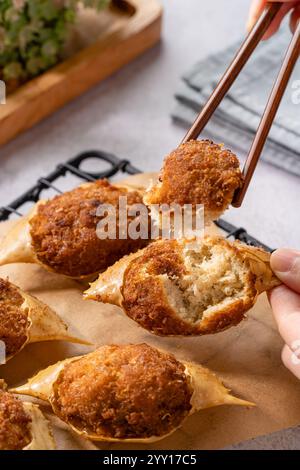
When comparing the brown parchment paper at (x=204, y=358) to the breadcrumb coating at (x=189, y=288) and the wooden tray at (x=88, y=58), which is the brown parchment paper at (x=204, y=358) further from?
the wooden tray at (x=88, y=58)

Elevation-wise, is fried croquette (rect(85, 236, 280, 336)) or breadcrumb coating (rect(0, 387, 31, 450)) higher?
fried croquette (rect(85, 236, 280, 336))

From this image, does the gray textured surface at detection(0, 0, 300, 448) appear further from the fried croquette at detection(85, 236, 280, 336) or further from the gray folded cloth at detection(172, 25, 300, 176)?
the fried croquette at detection(85, 236, 280, 336)

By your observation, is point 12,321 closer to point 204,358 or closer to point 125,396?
point 125,396

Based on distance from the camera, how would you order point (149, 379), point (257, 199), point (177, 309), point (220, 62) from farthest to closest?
point (220, 62)
point (257, 199)
point (177, 309)
point (149, 379)

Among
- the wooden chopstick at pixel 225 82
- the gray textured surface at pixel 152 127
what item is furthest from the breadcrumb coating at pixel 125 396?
the gray textured surface at pixel 152 127

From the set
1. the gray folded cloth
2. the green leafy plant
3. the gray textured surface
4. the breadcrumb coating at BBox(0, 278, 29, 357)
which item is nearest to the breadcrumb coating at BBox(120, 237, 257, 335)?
the breadcrumb coating at BBox(0, 278, 29, 357)

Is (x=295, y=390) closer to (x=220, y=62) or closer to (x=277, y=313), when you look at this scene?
(x=277, y=313)
